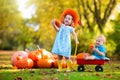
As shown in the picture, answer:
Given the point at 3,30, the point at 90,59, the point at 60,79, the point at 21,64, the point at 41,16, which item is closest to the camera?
the point at 60,79

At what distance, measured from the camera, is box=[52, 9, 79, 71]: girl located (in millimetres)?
12047

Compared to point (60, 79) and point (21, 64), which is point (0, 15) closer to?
point (21, 64)

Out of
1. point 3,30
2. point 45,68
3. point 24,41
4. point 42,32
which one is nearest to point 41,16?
point 42,32

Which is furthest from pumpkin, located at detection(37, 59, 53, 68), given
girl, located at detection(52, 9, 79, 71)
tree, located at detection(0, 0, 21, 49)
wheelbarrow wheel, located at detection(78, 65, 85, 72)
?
tree, located at detection(0, 0, 21, 49)

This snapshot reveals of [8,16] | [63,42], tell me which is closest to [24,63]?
[63,42]

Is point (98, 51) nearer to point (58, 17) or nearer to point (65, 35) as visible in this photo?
point (65, 35)

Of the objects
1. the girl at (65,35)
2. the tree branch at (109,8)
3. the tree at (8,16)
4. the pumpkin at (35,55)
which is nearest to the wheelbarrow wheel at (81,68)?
the girl at (65,35)

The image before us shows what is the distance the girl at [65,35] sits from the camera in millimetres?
12047

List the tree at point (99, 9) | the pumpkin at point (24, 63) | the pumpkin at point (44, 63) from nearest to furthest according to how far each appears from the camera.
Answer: the pumpkin at point (24, 63) < the pumpkin at point (44, 63) < the tree at point (99, 9)

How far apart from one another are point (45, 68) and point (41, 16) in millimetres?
30651

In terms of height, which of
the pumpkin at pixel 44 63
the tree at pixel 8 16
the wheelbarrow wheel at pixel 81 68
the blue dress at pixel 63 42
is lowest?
the wheelbarrow wheel at pixel 81 68

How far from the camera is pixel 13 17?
58.2 metres

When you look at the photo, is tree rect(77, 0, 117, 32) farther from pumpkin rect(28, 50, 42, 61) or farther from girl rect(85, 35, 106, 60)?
girl rect(85, 35, 106, 60)

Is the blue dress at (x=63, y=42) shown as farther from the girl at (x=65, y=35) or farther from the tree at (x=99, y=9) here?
the tree at (x=99, y=9)
